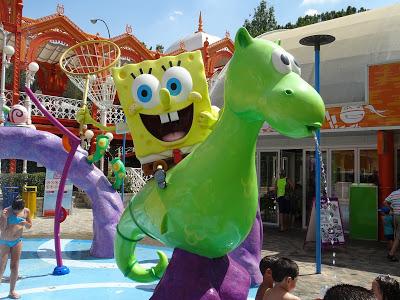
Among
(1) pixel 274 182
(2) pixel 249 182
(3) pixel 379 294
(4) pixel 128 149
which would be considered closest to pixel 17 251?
(2) pixel 249 182

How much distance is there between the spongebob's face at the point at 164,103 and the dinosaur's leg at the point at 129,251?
2.29 ft

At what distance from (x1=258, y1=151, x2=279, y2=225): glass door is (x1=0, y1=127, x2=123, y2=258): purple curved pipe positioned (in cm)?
579

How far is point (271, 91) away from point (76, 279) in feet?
16.2

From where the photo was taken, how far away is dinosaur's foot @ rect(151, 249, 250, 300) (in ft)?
11.2

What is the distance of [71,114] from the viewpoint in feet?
63.8

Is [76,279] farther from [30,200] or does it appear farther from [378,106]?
[30,200]

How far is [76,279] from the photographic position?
654 cm

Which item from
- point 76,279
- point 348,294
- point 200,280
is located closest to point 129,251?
point 200,280

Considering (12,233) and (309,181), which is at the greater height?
(309,181)

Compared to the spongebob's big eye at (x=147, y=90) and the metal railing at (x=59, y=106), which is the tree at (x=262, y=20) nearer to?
the metal railing at (x=59, y=106)

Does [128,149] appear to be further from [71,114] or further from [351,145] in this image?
[351,145]

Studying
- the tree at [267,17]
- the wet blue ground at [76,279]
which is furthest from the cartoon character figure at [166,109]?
the tree at [267,17]

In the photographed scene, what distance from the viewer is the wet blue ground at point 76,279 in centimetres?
579

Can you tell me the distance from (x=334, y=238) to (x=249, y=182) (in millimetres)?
6224
